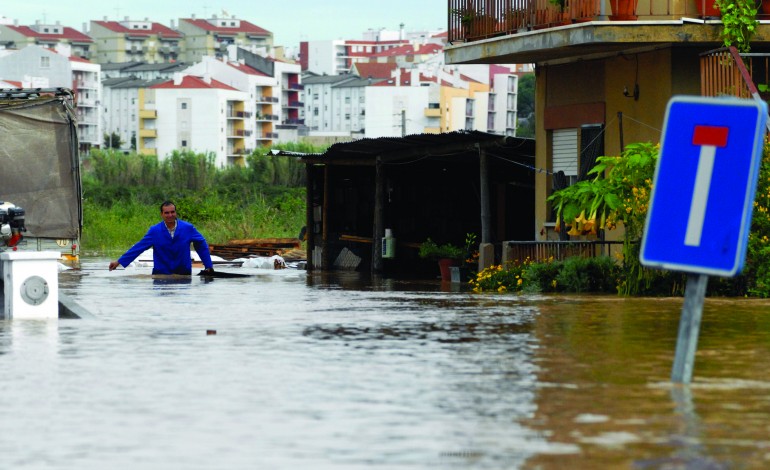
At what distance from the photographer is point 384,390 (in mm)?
10328

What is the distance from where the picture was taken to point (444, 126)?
18312cm

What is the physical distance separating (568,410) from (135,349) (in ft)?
15.2

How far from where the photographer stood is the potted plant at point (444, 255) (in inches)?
1234

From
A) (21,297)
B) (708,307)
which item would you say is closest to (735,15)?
(708,307)

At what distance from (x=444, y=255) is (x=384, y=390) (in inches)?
844

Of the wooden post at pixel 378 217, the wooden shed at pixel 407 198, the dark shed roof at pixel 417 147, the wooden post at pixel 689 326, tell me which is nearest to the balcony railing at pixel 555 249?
the dark shed roof at pixel 417 147

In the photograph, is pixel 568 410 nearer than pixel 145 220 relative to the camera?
Yes

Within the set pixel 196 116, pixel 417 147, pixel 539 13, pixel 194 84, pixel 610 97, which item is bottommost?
pixel 417 147

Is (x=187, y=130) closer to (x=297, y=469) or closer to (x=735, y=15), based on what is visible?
(x=735, y=15)

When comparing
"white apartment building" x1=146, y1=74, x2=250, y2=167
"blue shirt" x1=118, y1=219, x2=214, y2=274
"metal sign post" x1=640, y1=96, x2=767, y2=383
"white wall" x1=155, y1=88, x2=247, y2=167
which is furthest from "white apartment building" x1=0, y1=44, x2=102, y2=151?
"metal sign post" x1=640, y1=96, x2=767, y2=383

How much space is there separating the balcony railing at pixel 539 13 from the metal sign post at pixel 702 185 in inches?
588

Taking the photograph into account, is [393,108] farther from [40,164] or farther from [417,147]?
Result: [40,164]

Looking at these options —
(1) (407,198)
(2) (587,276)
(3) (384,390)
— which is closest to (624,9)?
(2) (587,276)

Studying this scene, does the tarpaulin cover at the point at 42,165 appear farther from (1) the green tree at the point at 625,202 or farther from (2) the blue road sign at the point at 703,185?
(2) the blue road sign at the point at 703,185
